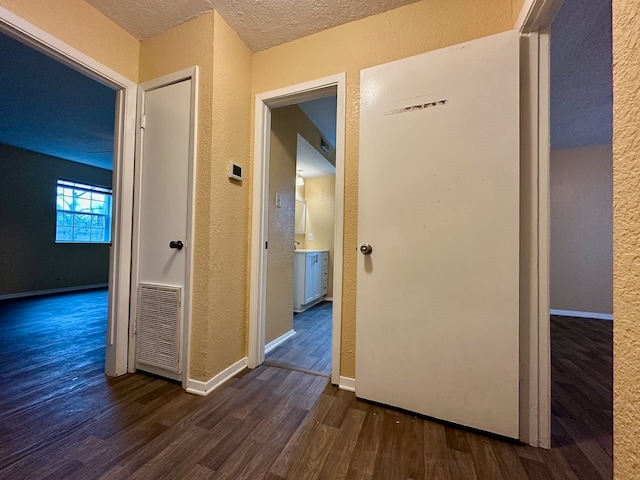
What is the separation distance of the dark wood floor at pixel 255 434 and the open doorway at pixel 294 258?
16.1 inches

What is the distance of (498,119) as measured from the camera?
118cm

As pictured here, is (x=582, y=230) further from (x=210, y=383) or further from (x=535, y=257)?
(x=210, y=383)

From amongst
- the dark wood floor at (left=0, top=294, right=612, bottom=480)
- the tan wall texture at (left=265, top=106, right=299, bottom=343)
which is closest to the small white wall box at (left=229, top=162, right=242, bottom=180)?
the tan wall texture at (left=265, top=106, right=299, bottom=343)

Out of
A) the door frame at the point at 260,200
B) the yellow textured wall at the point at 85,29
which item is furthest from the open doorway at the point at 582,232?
the yellow textured wall at the point at 85,29

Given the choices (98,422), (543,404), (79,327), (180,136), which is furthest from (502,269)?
(79,327)

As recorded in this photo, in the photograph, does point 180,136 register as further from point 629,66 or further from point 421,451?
point 421,451

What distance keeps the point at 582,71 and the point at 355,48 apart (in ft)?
6.48

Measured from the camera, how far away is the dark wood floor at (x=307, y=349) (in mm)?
1913

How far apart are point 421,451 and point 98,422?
1.54 meters

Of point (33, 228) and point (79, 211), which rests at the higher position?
point (79, 211)

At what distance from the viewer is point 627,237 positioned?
53 cm

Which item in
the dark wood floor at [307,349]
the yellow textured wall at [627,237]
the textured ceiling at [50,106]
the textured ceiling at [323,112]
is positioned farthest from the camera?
the textured ceiling at [323,112]

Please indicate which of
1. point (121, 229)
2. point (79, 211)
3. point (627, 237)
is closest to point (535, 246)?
point (627, 237)

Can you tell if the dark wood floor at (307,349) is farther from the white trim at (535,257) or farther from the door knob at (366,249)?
the white trim at (535,257)
